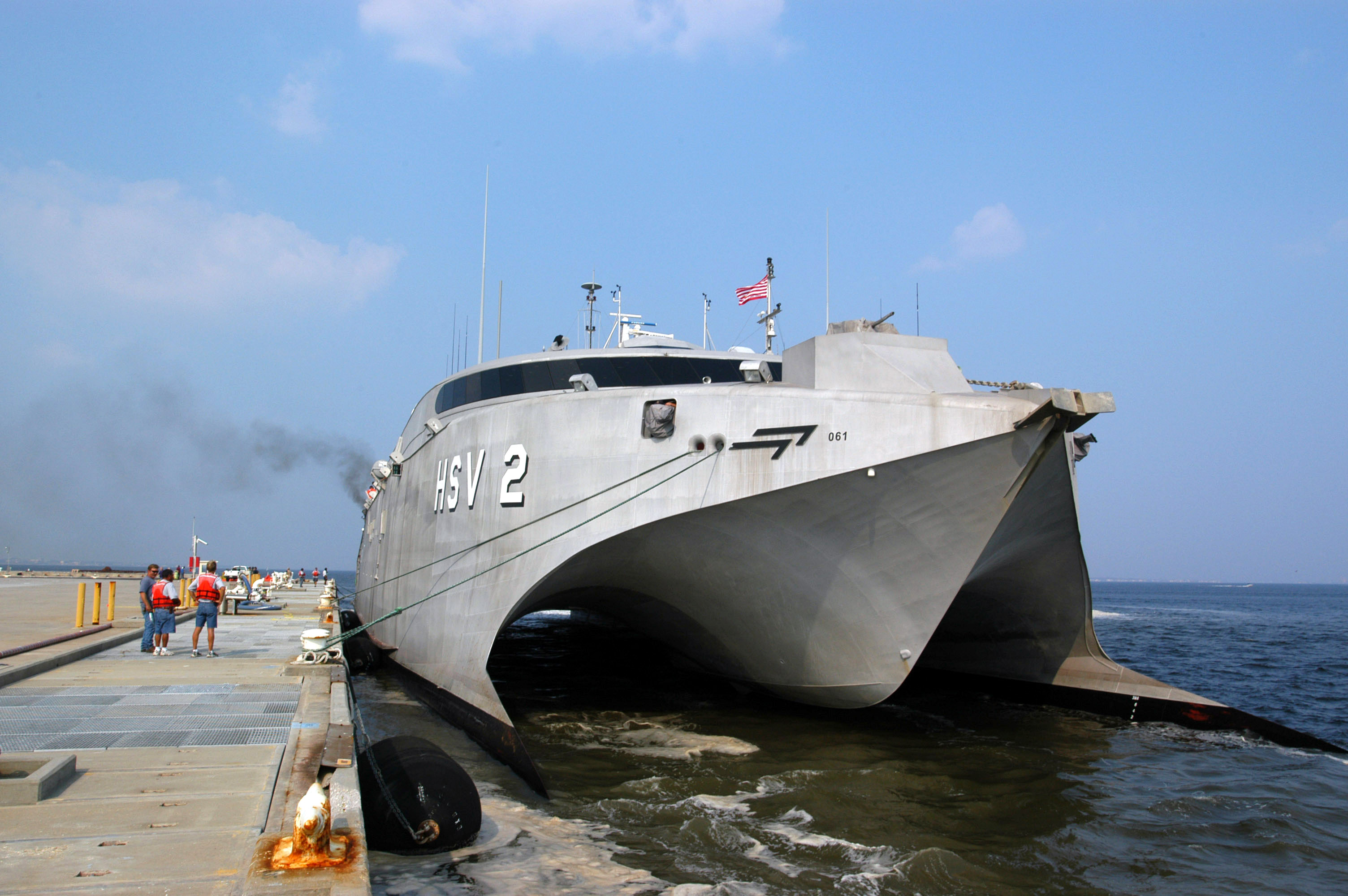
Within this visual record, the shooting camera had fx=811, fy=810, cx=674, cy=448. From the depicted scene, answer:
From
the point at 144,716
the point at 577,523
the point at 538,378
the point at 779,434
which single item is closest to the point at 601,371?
the point at 538,378

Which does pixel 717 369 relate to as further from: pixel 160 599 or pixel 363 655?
pixel 363 655

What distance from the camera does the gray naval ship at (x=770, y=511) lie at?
332 inches

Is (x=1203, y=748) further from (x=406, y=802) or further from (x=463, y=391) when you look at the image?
(x=463, y=391)

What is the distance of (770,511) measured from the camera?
8844 mm

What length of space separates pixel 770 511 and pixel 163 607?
8374 mm

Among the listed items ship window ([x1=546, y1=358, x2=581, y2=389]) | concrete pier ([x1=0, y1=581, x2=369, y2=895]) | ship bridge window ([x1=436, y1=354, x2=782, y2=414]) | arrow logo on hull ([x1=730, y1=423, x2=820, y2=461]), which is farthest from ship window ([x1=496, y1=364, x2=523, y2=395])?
concrete pier ([x1=0, y1=581, x2=369, y2=895])

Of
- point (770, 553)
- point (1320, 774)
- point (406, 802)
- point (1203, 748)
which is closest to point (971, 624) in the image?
point (1203, 748)

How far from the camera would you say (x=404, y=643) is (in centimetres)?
1331

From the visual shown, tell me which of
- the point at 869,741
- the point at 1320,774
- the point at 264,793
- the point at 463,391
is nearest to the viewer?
the point at 264,793

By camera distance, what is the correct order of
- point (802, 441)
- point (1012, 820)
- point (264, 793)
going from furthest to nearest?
point (802, 441), point (1012, 820), point (264, 793)

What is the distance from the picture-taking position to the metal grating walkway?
614 cm

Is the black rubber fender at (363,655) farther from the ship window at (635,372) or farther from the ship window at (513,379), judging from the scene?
the ship window at (635,372)

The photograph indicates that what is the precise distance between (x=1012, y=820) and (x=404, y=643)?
9.54 metres

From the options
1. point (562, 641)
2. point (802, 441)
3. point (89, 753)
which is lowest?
point (562, 641)
